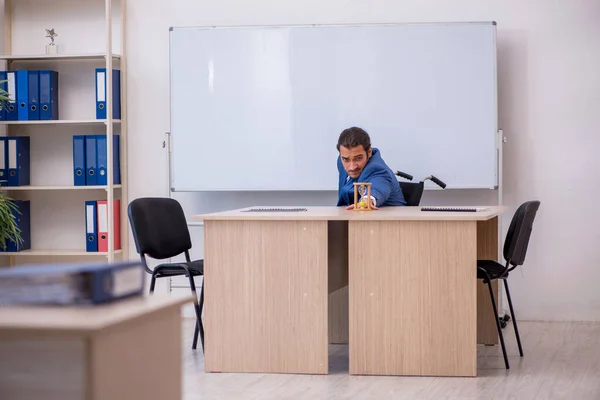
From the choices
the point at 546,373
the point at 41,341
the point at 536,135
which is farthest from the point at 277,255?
the point at 41,341

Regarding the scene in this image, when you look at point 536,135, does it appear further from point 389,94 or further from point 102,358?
point 102,358

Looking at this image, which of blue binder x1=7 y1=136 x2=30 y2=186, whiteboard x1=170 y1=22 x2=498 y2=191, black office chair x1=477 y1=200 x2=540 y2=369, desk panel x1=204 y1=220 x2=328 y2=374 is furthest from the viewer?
blue binder x1=7 y1=136 x2=30 y2=186

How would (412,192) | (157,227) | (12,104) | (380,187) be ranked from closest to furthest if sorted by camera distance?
(380,187), (157,227), (412,192), (12,104)

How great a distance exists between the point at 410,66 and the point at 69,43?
2.25 m

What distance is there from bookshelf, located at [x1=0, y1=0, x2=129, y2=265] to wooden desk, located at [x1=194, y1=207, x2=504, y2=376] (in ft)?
6.34

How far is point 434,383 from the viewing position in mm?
3738

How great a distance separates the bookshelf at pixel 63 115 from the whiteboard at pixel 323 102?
0.55 meters

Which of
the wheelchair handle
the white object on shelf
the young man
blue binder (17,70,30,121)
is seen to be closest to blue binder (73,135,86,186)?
blue binder (17,70,30,121)

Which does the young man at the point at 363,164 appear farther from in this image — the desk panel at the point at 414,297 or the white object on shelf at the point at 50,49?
the white object on shelf at the point at 50,49

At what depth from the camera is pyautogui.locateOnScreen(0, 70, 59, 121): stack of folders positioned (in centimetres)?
550

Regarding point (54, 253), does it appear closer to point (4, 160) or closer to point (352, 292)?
point (4, 160)

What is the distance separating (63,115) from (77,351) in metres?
4.72

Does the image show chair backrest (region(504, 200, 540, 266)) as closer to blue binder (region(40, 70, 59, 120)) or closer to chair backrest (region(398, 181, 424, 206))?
chair backrest (region(398, 181, 424, 206))

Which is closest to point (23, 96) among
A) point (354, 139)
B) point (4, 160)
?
point (4, 160)
